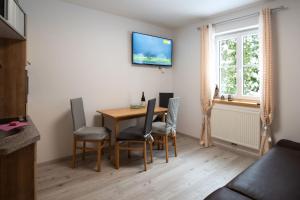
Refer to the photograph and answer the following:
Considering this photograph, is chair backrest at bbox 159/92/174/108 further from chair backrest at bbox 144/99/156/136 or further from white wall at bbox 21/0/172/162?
chair backrest at bbox 144/99/156/136

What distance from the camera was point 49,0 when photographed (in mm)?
2662

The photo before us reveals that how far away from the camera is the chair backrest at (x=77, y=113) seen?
2609 millimetres

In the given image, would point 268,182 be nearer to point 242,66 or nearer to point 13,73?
point 242,66

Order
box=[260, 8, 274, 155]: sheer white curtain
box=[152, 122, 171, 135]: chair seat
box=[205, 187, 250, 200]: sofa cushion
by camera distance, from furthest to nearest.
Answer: box=[152, 122, 171, 135]: chair seat
box=[260, 8, 274, 155]: sheer white curtain
box=[205, 187, 250, 200]: sofa cushion

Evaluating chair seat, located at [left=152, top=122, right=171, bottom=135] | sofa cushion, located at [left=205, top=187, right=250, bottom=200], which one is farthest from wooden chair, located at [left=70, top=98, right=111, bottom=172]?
sofa cushion, located at [left=205, top=187, right=250, bottom=200]

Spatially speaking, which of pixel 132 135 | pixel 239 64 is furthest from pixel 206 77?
pixel 132 135

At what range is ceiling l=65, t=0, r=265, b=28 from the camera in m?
2.81

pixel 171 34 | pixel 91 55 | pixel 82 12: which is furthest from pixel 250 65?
pixel 82 12

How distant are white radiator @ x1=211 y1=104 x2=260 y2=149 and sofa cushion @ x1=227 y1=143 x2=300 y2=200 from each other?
0.85 metres

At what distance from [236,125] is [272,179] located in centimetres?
162

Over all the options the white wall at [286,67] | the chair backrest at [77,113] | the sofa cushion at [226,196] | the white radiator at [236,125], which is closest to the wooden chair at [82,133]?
the chair backrest at [77,113]

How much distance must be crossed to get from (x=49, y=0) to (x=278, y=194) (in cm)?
338

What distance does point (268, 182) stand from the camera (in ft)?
4.99

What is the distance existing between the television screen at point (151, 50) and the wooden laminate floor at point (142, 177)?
5.85ft
